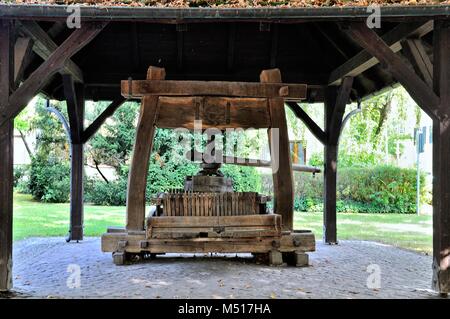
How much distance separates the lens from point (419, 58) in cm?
653

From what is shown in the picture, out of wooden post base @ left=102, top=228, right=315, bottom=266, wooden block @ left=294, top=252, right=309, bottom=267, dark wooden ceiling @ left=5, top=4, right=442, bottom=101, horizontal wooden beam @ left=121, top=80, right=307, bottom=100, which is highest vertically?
dark wooden ceiling @ left=5, top=4, right=442, bottom=101

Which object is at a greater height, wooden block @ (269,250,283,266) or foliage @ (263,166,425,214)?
foliage @ (263,166,425,214)

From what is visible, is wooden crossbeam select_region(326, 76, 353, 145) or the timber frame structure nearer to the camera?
the timber frame structure

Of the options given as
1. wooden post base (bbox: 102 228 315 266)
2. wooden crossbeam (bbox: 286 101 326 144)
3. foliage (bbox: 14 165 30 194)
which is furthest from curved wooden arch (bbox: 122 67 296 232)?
foliage (bbox: 14 165 30 194)

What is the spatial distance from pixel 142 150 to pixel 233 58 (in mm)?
3850

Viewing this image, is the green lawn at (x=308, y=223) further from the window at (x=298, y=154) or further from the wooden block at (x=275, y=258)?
the window at (x=298, y=154)

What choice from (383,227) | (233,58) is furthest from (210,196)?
(383,227)

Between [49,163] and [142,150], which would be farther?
[49,163]

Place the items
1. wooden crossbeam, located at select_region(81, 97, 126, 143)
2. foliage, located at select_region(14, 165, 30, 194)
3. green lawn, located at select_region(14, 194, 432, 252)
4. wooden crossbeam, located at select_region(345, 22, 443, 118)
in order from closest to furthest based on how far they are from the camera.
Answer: wooden crossbeam, located at select_region(345, 22, 443, 118), wooden crossbeam, located at select_region(81, 97, 126, 143), green lawn, located at select_region(14, 194, 432, 252), foliage, located at select_region(14, 165, 30, 194)

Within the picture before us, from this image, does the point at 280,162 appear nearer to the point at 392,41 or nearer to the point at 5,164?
the point at 392,41

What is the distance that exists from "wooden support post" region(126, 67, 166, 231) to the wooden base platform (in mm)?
436

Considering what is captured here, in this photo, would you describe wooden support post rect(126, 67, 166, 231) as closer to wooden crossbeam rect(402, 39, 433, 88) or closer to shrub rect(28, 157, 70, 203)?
wooden crossbeam rect(402, 39, 433, 88)

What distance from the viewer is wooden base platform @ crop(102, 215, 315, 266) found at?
24.2 ft

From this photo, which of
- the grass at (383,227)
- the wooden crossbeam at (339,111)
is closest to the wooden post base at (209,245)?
the wooden crossbeam at (339,111)
